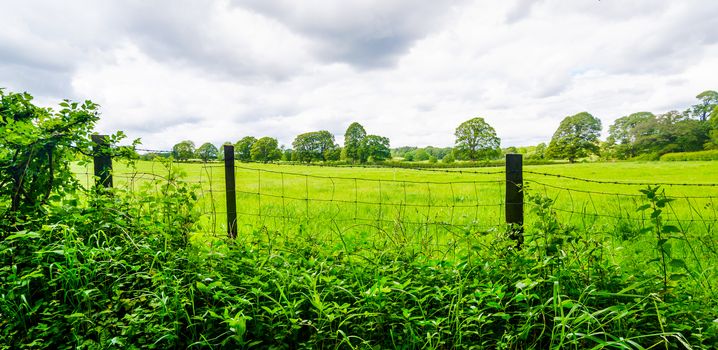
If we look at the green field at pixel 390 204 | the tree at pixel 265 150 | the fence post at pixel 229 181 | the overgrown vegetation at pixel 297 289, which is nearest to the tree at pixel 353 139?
the tree at pixel 265 150

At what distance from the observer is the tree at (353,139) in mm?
91750

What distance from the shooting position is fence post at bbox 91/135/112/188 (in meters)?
4.03

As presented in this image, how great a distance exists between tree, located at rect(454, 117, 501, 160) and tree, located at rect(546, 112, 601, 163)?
1483cm

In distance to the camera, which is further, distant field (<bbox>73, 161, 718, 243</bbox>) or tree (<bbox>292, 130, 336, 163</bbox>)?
tree (<bbox>292, 130, 336, 163</bbox>)

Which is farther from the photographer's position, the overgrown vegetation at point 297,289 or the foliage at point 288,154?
the foliage at point 288,154

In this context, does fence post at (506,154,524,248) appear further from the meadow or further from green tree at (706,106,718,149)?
green tree at (706,106,718,149)

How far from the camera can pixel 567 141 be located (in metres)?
83.8

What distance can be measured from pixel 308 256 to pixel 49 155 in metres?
3.01

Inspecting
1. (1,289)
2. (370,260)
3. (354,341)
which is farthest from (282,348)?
(1,289)

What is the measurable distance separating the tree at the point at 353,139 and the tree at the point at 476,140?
27.3 m

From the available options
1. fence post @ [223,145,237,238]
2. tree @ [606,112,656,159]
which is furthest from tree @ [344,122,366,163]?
fence post @ [223,145,237,238]

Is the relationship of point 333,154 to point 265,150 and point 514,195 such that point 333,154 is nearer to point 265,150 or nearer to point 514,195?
point 265,150

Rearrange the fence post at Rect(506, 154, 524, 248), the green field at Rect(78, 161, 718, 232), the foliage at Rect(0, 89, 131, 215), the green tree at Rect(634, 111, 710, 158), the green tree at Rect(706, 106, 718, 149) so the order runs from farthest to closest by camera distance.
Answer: the green tree at Rect(634, 111, 710, 158), the green tree at Rect(706, 106, 718, 149), the green field at Rect(78, 161, 718, 232), the fence post at Rect(506, 154, 524, 248), the foliage at Rect(0, 89, 131, 215)

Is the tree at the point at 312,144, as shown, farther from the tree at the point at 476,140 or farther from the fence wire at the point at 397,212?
the fence wire at the point at 397,212
